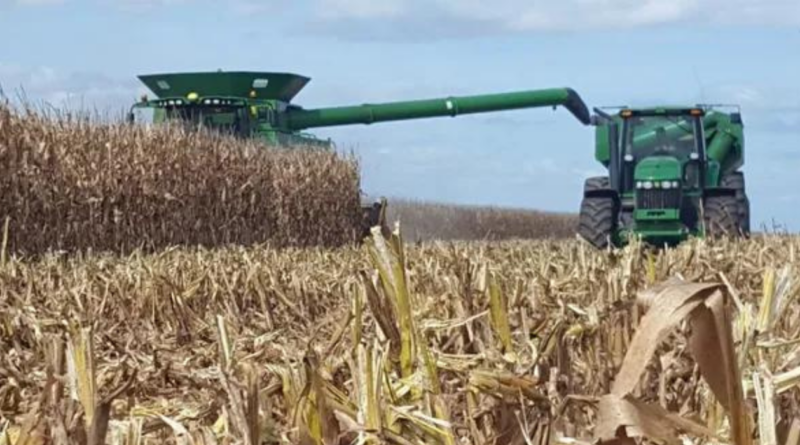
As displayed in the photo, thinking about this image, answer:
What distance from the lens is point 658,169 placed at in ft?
50.7

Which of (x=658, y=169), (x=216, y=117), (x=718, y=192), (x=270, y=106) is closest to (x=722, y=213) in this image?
(x=718, y=192)

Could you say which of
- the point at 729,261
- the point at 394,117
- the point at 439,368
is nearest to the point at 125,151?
the point at 394,117

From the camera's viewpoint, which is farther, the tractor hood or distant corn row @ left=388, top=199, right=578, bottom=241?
distant corn row @ left=388, top=199, right=578, bottom=241

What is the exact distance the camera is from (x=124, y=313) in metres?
5.41

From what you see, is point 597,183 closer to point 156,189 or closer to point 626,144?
point 626,144

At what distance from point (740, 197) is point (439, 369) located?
45.0 ft

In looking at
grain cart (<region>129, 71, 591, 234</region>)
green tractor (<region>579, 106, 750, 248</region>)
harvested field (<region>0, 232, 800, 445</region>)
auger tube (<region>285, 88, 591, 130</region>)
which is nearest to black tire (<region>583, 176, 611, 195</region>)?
green tractor (<region>579, 106, 750, 248</region>)

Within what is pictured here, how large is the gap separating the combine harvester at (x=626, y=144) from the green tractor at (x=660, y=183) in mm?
11

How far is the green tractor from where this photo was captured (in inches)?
589

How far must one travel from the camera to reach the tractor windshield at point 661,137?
16078mm

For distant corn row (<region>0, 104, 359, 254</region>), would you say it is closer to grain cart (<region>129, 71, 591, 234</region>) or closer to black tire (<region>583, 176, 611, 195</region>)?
grain cart (<region>129, 71, 591, 234</region>)

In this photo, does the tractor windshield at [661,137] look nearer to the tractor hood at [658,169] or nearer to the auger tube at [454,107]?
the tractor hood at [658,169]

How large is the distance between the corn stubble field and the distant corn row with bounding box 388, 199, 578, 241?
2339 centimetres

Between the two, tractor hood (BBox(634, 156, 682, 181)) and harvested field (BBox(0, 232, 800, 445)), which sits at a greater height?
harvested field (BBox(0, 232, 800, 445))
